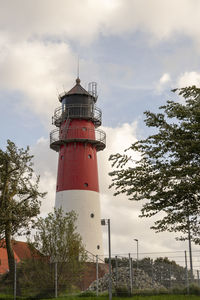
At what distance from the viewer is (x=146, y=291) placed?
83.7ft

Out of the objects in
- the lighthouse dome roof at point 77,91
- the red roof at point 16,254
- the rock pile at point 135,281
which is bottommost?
the rock pile at point 135,281

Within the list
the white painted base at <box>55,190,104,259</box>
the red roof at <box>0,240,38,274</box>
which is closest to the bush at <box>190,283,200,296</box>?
the white painted base at <box>55,190,104,259</box>

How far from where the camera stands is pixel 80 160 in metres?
40.0

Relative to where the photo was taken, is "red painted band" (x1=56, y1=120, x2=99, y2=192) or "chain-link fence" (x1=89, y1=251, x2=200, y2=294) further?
"red painted band" (x1=56, y1=120, x2=99, y2=192)

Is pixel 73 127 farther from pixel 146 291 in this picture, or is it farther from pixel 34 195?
pixel 146 291

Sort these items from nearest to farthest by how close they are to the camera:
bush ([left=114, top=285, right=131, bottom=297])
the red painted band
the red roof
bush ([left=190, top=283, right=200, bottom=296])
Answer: bush ([left=190, top=283, right=200, bottom=296]) → bush ([left=114, top=285, right=131, bottom=297]) → the red painted band → the red roof

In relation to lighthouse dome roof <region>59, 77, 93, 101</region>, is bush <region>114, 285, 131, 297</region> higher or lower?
lower

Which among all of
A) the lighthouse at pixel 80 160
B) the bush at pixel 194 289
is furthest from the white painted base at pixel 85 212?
the bush at pixel 194 289

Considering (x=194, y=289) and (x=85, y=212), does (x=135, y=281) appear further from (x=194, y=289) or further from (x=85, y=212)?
(x=85, y=212)

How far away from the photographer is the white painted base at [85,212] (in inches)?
1505

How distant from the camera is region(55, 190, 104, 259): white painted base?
38219 millimetres

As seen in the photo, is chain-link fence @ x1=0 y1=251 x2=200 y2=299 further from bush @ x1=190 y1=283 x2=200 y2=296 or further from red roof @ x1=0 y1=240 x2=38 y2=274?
red roof @ x1=0 y1=240 x2=38 y2=274

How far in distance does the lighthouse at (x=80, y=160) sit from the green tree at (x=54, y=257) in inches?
237

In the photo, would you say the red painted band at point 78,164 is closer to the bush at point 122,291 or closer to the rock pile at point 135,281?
the rock pile at point 135,281
